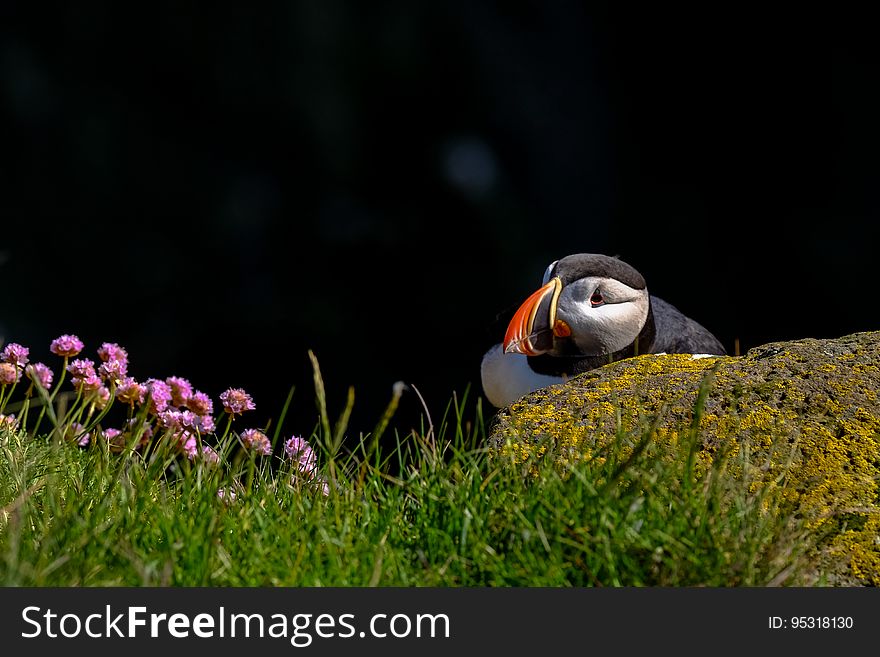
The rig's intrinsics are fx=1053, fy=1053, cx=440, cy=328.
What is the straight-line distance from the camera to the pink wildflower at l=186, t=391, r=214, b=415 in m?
3.22

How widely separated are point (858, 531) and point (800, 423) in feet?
1.11

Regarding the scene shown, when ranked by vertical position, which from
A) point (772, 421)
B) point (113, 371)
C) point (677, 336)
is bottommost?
point (772, 421)

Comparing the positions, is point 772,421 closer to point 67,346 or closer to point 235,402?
point 235,402

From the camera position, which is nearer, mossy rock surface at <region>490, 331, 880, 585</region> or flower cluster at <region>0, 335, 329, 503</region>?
mossy rock surface at <region>490, 331, 880, 585</region>

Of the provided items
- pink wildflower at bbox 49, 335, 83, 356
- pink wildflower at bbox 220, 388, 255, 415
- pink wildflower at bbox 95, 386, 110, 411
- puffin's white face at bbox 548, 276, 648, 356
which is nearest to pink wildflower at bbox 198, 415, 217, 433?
pink wildflower at bbox 220, 388, 255, 415

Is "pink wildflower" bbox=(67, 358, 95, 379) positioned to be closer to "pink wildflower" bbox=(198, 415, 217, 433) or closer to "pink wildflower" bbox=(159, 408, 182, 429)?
"pink wildflower" bbox=(159, 408, 182, 429)

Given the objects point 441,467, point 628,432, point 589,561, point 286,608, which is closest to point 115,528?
point 286,608

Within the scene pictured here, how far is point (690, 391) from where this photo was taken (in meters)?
2.66

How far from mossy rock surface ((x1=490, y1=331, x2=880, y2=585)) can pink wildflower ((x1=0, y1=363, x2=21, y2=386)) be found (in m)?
1.54

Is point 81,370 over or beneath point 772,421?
over

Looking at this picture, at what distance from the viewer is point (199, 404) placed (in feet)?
10.6

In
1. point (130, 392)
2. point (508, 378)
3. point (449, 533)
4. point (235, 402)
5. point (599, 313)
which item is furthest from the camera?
point (508, 378)

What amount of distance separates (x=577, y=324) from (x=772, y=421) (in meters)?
0.92

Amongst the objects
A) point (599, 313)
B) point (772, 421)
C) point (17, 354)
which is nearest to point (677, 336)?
point (599, 313)
